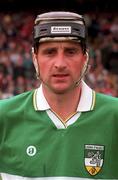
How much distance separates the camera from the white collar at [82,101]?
3570 millimetres

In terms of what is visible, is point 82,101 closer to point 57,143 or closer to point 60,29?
point 57,143

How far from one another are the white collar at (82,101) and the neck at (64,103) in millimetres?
26

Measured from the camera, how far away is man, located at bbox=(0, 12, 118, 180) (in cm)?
338

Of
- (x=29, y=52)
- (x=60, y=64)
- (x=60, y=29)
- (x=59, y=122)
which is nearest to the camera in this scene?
(x=60, y=64)

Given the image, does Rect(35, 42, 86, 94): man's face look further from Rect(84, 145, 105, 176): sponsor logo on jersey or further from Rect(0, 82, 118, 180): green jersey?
Rect(84, 145, 105, 176): sponsor logo on jersey

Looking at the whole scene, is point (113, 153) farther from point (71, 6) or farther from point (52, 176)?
point (71, 6)

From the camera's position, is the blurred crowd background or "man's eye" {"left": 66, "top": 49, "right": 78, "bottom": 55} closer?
"man's eye" {"left": 66, "top": 49, "right": 78, "bottom": 55}

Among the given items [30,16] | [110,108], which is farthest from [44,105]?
[30,16]

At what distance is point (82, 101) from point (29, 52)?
43.7ft

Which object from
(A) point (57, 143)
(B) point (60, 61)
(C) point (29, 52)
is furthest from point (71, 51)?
(C) point (29, 52)

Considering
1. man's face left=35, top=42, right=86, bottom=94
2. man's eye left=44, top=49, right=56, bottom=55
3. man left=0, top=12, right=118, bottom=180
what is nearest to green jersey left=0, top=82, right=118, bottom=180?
man left=0, top=12, right=118, bottom=180

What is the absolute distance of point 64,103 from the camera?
139 inches

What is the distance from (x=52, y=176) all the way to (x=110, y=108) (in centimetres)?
52

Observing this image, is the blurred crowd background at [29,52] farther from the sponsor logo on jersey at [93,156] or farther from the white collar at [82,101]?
the sponsor logo on jersey at [93,156]
